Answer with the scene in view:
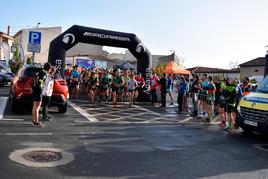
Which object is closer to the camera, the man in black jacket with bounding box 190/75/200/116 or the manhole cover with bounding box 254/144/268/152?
the manhole cover with bounding box 254/144/268/152

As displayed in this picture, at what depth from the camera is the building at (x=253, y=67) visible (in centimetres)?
5603

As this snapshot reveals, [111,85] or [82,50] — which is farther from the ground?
[82,50]

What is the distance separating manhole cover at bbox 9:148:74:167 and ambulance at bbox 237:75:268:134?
17.6ft

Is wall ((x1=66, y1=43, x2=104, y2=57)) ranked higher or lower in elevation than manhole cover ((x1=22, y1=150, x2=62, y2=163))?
higher

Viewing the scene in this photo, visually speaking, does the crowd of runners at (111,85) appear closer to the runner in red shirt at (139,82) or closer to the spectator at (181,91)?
the runner in red shirt at (139,82)

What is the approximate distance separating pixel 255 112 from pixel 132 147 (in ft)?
12.9

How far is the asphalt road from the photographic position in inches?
235

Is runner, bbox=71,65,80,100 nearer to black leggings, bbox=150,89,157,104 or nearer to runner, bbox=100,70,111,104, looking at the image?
runner, bbox=100,70,111,104

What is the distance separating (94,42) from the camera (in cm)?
1830

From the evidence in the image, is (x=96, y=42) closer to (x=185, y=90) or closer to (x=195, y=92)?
(x=185, y=90)

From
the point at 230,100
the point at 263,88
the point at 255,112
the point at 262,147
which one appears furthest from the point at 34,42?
the point at 262,147

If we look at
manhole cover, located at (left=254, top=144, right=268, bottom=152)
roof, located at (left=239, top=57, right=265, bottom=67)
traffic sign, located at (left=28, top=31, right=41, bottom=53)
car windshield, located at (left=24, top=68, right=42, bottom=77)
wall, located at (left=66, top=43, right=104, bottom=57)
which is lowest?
manhole cover, located at (left=254, top=144, right=268, bottom=152)

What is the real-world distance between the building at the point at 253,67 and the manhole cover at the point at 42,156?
53011mm

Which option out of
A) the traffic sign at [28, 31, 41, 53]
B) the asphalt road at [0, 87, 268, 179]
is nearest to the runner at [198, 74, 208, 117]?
the asphalt road at [0, 87, 268, 179]
